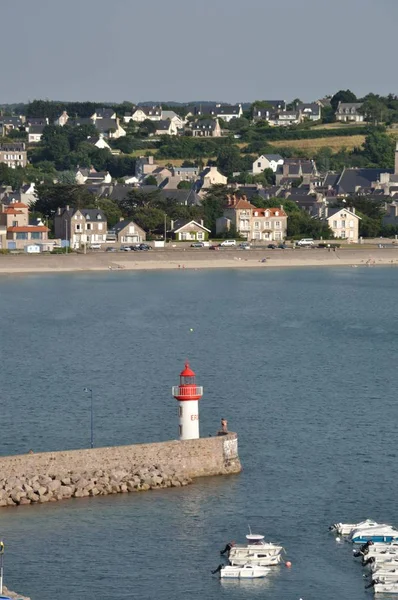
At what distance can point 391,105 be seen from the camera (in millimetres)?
182000

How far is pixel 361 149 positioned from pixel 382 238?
167ft

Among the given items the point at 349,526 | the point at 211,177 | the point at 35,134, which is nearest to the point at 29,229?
the point at 211,177

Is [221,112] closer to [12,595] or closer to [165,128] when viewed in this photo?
[165,128]

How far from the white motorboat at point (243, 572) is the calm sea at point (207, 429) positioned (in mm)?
176

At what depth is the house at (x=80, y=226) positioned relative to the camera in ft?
307

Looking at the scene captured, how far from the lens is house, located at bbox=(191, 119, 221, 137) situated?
553ft

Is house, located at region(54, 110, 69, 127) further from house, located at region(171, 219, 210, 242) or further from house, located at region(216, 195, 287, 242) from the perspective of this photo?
house, located at region(171, 219, 210, 242)

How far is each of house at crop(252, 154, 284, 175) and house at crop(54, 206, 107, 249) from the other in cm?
4416

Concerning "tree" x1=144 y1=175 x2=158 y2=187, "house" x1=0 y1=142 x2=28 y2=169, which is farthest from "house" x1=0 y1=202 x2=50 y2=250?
"house" x1=0 y1=142 x2=28 y2=169

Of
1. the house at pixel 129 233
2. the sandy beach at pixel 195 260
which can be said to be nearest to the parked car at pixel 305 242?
the sandy beach at pixel 195 260

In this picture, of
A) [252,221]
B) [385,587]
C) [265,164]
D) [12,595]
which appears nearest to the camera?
[12,595]

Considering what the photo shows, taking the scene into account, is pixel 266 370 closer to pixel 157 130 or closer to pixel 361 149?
pixel 361 149

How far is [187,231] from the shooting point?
317 ft

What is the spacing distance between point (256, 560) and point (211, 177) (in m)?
103
